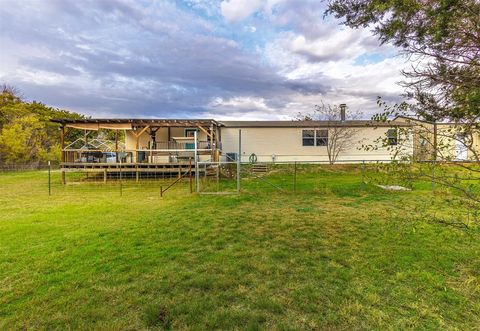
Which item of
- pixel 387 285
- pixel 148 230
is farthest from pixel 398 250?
pixel 148 230

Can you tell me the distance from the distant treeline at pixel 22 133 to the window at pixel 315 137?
25.1 metres

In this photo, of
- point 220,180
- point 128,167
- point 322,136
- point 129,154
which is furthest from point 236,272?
point 322,136

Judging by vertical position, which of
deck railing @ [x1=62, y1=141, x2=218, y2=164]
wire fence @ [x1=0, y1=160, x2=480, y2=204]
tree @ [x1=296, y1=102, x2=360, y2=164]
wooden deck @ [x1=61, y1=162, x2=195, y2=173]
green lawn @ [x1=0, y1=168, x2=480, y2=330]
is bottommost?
green lawn @ [x1=0, y1=168, x2=480, y2=330]

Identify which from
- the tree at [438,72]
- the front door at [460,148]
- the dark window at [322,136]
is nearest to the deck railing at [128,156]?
the dark window at [322,136]

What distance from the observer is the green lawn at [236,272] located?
267 cm

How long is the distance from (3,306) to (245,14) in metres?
13.2

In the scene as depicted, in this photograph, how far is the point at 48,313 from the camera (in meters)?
2.72

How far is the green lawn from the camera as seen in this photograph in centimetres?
267

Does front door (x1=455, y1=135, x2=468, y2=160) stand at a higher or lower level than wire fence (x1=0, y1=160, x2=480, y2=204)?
higher

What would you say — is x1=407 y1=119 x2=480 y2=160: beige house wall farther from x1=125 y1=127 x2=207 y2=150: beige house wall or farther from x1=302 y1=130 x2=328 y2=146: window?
x1=302 y1=130 x2=328 y2=146: window

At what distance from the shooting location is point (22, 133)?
2444cm

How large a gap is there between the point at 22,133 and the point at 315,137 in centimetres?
2707

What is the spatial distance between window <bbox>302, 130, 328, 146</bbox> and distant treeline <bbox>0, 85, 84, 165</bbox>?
25087 millimetres

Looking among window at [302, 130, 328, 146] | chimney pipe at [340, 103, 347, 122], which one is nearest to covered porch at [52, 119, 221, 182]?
window at [302, 130, 328, 146]
